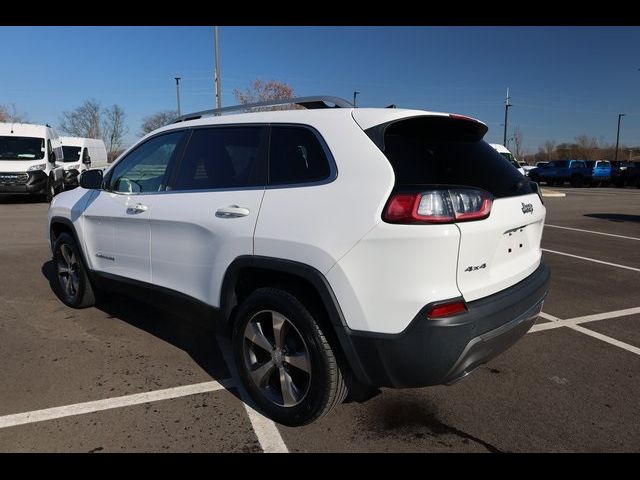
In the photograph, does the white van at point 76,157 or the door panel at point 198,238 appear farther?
the white van at point 76,157

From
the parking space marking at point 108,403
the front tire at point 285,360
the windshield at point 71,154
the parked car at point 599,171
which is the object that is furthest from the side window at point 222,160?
the parked car at point 599,171

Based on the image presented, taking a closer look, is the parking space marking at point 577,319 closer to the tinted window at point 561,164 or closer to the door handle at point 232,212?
the door handle at point 232,212

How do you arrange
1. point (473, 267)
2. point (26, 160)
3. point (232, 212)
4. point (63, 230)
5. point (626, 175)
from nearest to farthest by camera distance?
point (473, 267)
point (232, 212)
point (63, 230)
point (26, 160)
point (626, 175)

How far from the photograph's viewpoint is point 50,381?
3322 mm

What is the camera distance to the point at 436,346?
2.28m

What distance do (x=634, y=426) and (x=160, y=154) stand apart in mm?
3685

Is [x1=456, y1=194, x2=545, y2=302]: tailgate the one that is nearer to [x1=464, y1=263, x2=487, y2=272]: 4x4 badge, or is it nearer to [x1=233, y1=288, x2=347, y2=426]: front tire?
[x1=464, y1=263, x2=487, y2=272]: 4x4 badge

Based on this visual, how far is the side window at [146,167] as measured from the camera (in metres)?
3.72

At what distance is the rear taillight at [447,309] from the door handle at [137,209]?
2.33m

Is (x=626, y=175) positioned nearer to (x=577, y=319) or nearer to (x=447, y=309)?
(x=577, y=319)

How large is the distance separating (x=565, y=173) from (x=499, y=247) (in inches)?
1453

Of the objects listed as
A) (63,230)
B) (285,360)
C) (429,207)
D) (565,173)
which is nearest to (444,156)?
(429,207)

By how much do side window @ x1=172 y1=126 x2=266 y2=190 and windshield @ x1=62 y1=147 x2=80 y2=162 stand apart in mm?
20808
